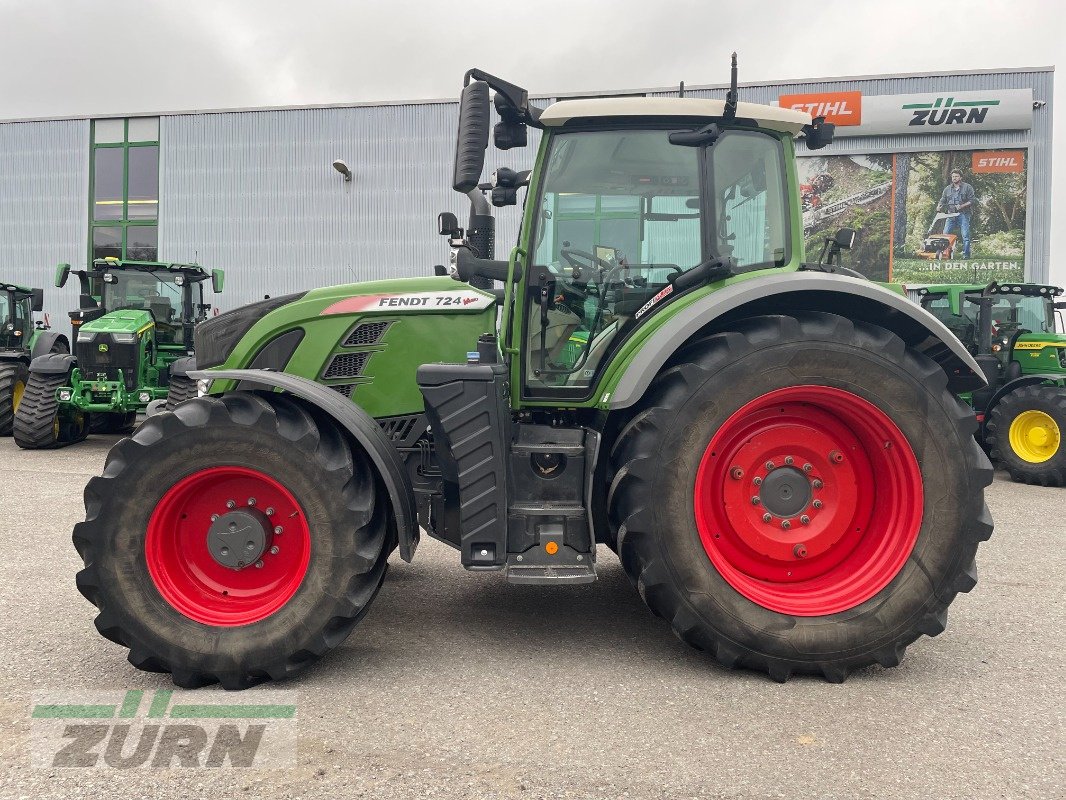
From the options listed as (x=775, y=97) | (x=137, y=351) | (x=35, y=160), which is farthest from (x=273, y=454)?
(x=35, y=160)

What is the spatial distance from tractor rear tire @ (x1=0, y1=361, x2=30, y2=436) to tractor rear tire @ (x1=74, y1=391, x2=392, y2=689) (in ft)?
32.1

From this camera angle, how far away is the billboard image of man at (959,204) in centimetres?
1503

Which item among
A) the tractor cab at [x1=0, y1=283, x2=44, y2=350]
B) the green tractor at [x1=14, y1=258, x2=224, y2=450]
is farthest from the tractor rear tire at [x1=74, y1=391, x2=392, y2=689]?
the tractor cab at [x1=0, y1=283, x2=44, y2=350]

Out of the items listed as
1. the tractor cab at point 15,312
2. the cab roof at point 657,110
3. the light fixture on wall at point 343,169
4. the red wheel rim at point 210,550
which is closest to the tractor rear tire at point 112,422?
the tractor cab at point 15,312

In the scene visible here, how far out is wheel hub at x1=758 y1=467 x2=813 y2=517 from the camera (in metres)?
3.09

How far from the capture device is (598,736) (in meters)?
2.47

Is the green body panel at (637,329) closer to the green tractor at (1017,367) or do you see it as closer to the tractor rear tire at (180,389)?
the green tractor at (1017,367)

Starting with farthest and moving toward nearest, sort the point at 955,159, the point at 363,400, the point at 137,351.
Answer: the point at 955,159, the point at 137,351, the point at 363,400

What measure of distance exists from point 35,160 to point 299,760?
2057 centimetres

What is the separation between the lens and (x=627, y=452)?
2961 mm

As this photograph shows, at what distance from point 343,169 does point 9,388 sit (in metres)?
8.14

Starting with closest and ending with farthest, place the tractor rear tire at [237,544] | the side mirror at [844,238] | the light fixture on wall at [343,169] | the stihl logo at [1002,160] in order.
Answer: the tractor rear tire at [237,544] → the side mirror at [844,238] → the stihl logo at [1002,160] → the light fixture on wall at [343,169]

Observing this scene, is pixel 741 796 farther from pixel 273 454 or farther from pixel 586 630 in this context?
pixel 273 454

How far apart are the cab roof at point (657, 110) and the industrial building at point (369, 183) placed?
36.5 feet
